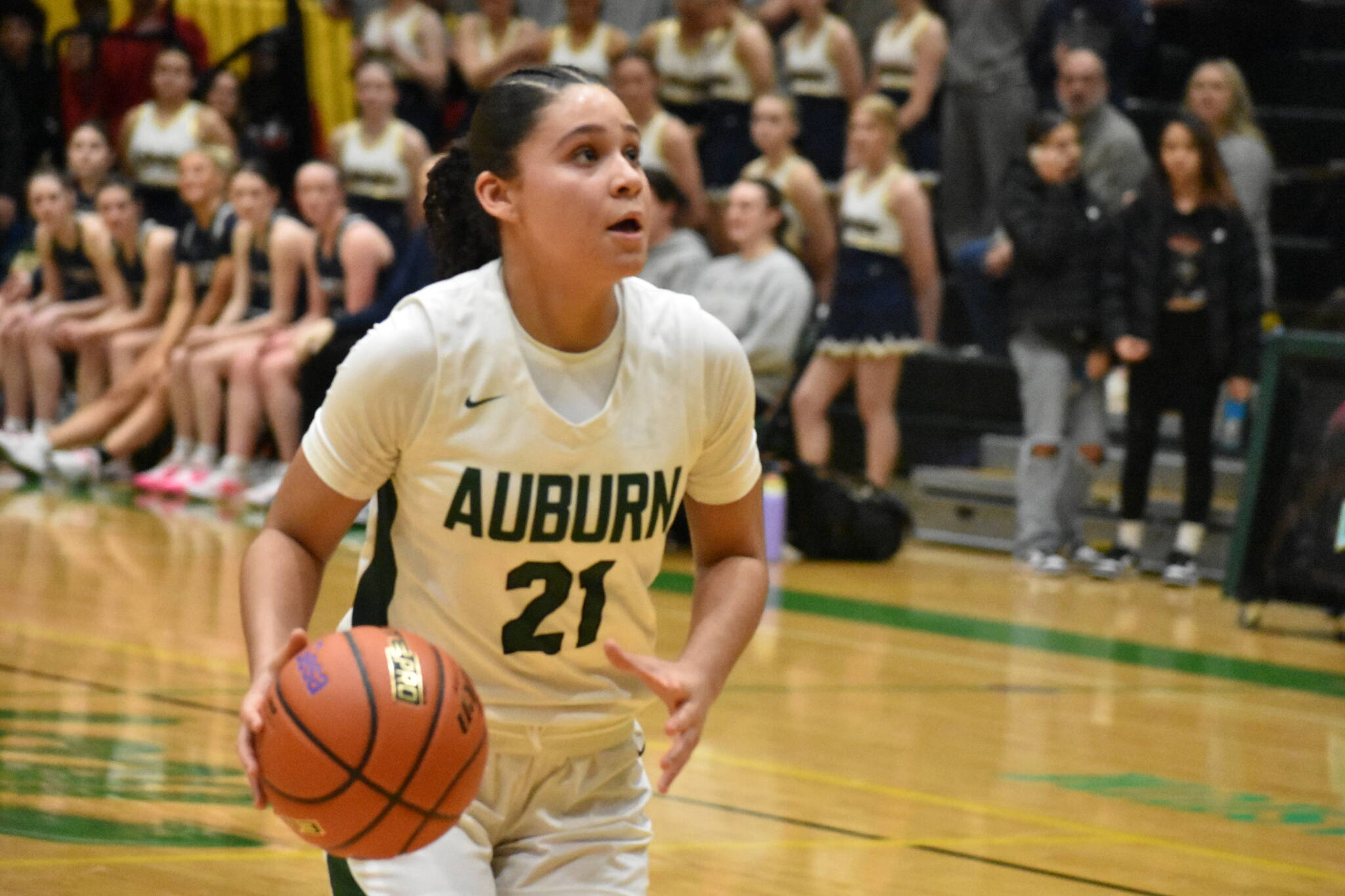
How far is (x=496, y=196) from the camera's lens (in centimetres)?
280

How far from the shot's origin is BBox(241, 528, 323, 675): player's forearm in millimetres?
2635

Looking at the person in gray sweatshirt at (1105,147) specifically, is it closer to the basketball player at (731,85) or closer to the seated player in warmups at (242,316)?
the basketball player at (731,85)

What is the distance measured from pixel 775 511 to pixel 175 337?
4317 millimetres

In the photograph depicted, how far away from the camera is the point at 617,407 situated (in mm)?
2783

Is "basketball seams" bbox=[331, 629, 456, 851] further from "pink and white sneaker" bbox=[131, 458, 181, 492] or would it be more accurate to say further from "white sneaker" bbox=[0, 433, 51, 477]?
"white sneaker" bbox=[0, 433, 51, 477]

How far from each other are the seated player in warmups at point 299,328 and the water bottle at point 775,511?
2.46 meters

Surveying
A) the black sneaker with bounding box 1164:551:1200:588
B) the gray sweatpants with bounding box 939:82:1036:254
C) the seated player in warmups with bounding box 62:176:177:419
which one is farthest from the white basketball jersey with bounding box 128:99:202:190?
the black sneaker with bounding box 1164:551:1200:588

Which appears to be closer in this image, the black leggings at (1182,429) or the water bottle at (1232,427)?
the black leggings at (1182,429)

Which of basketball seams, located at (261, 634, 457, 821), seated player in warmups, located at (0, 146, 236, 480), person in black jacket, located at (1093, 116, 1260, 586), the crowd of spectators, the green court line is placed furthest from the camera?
seated player in warmups, located at (0, 146, 236, 480)

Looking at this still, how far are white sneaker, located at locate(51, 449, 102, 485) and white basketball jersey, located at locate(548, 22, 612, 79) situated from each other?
3674 mm

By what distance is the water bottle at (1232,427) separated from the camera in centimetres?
1077

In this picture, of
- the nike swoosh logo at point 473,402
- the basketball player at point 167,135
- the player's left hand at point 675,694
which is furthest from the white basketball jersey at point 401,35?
the player's left hand at point 675,694

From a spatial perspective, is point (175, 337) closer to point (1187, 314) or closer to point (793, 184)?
point (793, 184)

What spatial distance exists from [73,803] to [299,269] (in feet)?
23.8
